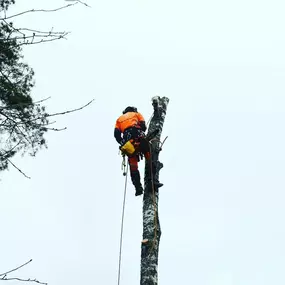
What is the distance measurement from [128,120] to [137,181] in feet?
3.03

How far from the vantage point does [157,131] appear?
661 cm

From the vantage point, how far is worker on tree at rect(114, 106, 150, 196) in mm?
6922

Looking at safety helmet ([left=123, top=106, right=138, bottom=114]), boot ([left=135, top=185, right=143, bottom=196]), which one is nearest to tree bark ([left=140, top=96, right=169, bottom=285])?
boot ([left=135, top=185, right=143, bottom=196])

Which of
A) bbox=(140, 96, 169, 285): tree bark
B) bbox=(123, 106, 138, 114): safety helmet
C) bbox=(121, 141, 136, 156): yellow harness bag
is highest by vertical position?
bbox=(123, 106, 138, 114): safety helmet

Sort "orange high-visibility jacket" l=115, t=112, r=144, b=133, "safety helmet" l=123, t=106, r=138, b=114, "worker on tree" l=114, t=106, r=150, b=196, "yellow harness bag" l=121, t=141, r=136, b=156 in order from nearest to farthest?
"worker on tree" l=114, t=106, r=150, b=196 → "yellow harness bag" l=121, t=141, r=136, b=156 → "orange high-visibility jacket" l=115, t=112, r=144, b=133 → "safety helmet" l=123, t=106, r=138, b=114

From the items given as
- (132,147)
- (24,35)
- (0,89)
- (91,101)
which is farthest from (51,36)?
(132,147)

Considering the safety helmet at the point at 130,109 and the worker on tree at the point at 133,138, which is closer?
the worker on tree at the point at 133,138

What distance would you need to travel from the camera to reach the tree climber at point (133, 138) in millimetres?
6922

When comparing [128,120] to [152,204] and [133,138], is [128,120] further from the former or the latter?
[152,204]

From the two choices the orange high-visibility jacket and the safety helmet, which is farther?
the safety helmet

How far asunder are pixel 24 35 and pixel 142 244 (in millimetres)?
2731

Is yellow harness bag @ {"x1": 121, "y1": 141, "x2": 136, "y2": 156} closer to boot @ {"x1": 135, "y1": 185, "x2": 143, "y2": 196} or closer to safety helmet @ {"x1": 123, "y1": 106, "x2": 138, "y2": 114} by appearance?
boot @ {"x1": 135, "y1": 185, "x2": 143, "y2": 196}

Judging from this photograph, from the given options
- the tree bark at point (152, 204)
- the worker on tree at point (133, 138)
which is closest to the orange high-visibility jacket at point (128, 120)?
the worker on tree at point (133, 138)

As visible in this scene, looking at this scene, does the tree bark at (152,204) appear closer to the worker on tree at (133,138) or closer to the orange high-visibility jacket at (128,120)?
the worker on tree at (133,138)
